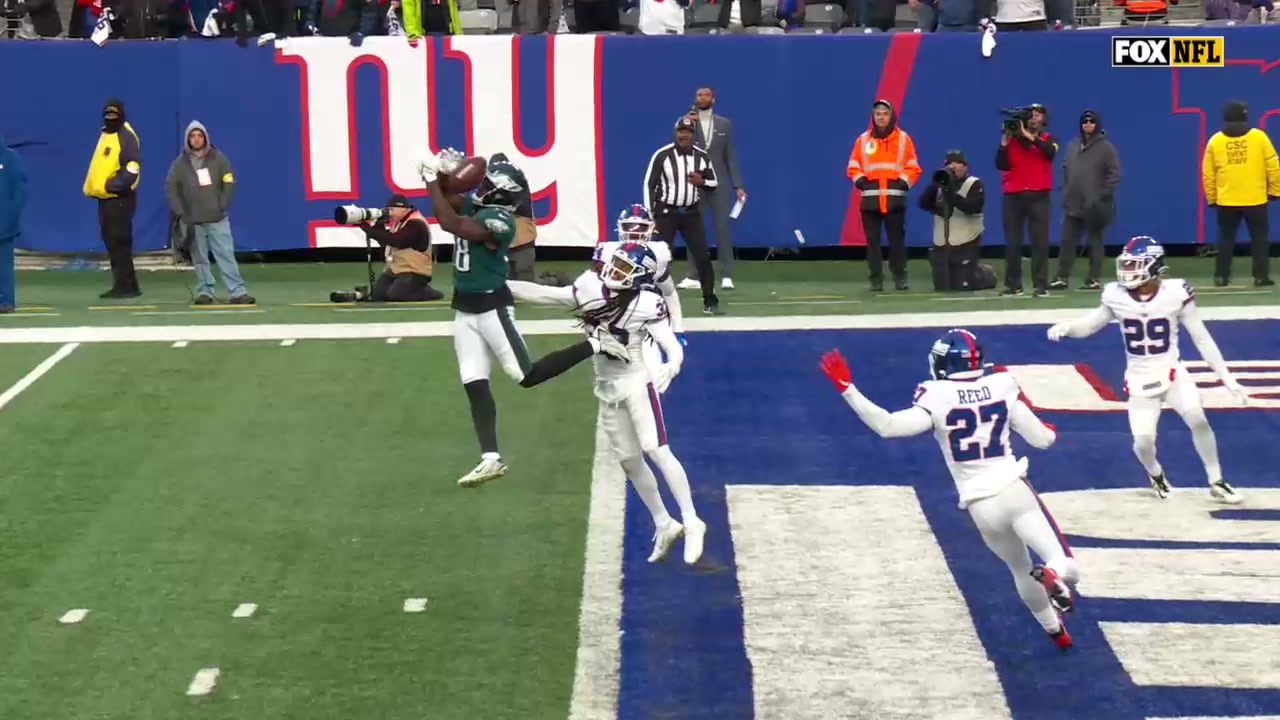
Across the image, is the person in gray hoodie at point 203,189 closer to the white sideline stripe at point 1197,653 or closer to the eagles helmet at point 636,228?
the eagles helmet at point 636,228

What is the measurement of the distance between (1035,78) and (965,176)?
2.50m

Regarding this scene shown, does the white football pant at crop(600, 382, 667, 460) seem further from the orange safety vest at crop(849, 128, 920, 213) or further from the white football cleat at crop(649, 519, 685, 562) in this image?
the orange safety vest at crop(849, 128, 920, 213)

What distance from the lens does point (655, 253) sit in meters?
11.4

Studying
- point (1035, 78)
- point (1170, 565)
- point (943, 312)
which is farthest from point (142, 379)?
point (1035, 78)

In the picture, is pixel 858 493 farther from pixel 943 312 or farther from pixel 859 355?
pixel 943 312

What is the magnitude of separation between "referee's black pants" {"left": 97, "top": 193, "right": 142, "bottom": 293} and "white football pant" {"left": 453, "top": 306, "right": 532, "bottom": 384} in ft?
25.5

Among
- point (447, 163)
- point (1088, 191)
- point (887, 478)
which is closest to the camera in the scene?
point (447, 163)

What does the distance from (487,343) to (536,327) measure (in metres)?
5.05

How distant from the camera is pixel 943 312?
17203 millimetres

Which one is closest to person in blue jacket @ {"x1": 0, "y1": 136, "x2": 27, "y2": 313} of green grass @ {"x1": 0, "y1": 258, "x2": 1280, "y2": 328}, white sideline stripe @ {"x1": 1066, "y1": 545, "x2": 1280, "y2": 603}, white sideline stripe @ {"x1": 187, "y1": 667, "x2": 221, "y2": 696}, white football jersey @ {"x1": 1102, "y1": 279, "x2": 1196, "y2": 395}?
green grass @ {"x1": 0, "y1": 258, "x2": 1280, "y2": 328}

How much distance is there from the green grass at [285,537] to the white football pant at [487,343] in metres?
0.80

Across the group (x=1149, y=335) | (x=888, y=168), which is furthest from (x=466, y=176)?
(x=888, y=168)

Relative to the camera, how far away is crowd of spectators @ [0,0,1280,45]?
20344 millimetres

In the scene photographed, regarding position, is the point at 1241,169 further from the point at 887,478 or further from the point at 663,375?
the point at 663,375
